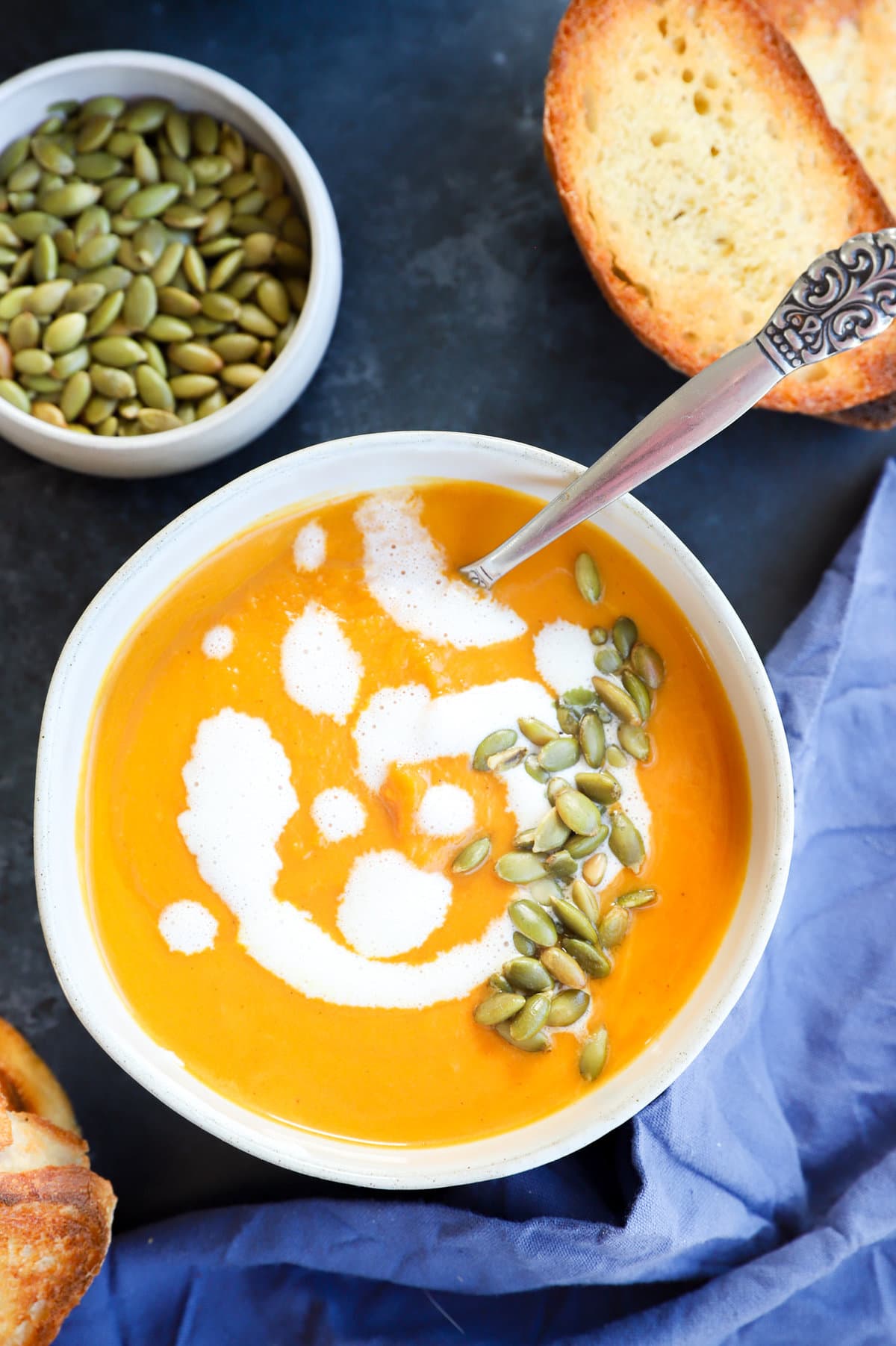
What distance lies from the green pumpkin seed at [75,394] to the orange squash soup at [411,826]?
0.39 meters

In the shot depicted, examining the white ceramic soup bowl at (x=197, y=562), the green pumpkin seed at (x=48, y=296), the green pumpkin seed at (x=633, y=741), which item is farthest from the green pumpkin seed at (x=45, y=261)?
the green pumpkin seed at (x=633, y=741)

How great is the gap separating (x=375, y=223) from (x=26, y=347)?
591mm

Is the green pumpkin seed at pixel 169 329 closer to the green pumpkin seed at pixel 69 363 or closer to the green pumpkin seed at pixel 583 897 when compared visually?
the green pumpkin seed at pixel 69 363

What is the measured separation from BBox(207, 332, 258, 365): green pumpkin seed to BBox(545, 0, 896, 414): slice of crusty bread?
1.75 ft

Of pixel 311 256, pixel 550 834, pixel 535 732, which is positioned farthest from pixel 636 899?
pixel 311 256

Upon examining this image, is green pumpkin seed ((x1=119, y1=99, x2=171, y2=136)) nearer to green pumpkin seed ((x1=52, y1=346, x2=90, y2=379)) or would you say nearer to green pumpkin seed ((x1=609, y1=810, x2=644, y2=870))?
green pumpkin seed ((x1=52, y1=346, x2=90, y2=379))

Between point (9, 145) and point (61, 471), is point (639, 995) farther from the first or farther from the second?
point (9, 145)

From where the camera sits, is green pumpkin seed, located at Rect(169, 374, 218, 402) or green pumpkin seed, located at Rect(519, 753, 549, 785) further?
green pumpkin seed, located at Rect(169, 374, 218, 402)

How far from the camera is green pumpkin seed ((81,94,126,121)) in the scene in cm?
186

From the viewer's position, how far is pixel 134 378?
1.88m

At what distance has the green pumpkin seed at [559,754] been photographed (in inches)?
65.2

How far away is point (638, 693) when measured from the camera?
5.49ft

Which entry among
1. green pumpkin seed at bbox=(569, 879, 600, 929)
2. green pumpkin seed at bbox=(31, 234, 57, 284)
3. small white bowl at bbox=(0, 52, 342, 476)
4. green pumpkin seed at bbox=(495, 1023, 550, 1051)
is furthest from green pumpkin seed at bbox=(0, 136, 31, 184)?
green pumpkin seed at bbox=(495, 1023, 550, 1051)

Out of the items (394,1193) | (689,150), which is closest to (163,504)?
(689,150)
